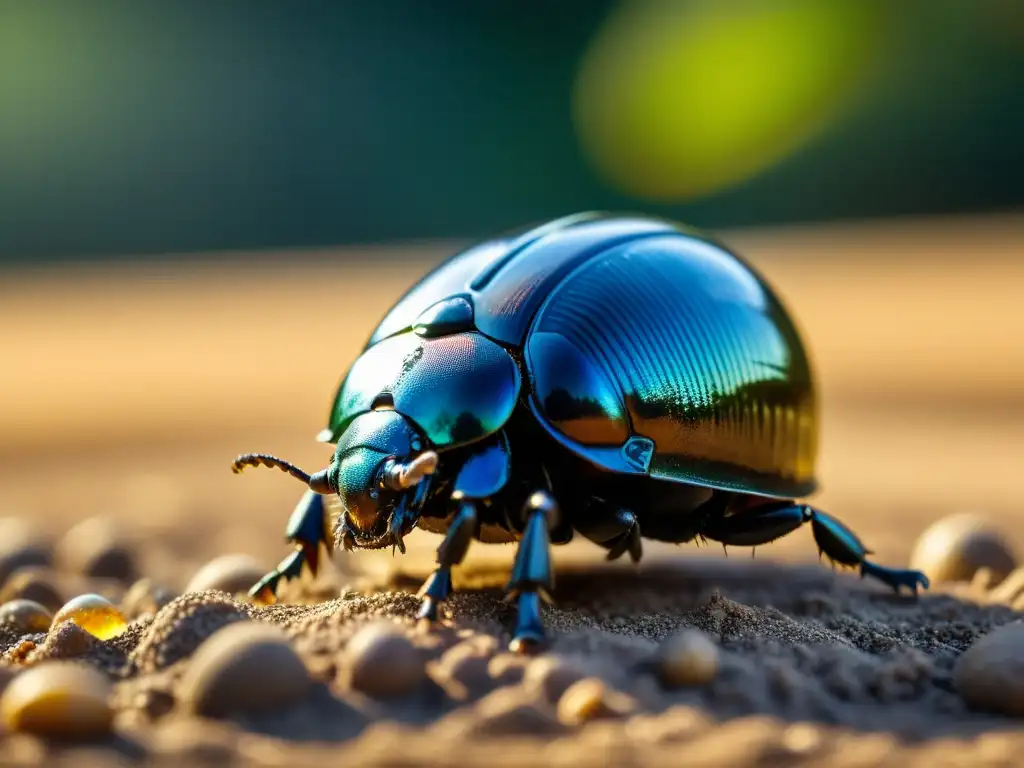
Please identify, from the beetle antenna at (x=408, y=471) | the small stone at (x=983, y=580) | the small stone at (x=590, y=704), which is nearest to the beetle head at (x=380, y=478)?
the beetle antenna at (x=408, y=471)

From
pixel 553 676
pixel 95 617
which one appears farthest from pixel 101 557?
A: pixel 553 676

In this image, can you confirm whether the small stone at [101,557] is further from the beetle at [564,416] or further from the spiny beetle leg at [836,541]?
the spiny beetle leg at [836,541]

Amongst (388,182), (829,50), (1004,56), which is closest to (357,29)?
(388,182)

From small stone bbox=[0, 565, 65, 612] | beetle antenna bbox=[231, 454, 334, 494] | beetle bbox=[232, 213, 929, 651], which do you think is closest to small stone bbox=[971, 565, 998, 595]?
beetle bbox=[232, 213, 929, 651]

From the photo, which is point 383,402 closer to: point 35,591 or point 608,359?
point 608,359

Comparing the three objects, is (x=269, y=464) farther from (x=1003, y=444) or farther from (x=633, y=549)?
(x=1003, y=444)

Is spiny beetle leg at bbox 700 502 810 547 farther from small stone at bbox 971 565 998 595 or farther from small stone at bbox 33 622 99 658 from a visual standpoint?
small stone at bbox 33 622 99 658

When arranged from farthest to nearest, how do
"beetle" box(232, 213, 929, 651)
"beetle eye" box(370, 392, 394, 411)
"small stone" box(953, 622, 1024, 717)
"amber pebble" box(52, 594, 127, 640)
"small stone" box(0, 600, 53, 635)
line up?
"small stone" box(0, 600, 53, 635) → "amber pebble" box(52, 594, 127, 640) → "beetle eye" box(370, 392, 394, 411) → "beetle" box(232, 213, 929, 651) → "small stone" box(953, 622, 1024, 717)
